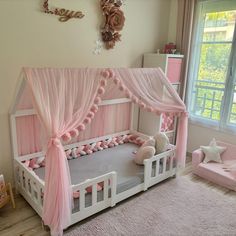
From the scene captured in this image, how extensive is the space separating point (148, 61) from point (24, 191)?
8.07ft

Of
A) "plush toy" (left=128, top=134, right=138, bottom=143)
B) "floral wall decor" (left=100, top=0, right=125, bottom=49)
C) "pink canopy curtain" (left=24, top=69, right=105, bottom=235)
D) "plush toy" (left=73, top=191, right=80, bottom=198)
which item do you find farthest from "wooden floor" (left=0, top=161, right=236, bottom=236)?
"floral wall decor" (left=100, top=0, right=125, bottom=49)

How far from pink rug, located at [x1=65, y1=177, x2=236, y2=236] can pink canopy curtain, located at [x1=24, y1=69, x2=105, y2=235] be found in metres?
0.33

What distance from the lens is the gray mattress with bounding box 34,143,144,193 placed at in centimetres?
264

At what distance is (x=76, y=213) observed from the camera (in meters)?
2.23

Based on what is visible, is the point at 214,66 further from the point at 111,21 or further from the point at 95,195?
the point at 95,195

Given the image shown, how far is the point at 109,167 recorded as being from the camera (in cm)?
290

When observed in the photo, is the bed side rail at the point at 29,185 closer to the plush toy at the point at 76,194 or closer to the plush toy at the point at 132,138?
the plush toy at the point at 76,194

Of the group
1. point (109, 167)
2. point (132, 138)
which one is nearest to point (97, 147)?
point (109, 167)

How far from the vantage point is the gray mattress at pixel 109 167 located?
104 inches

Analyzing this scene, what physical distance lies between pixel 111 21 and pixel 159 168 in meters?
1.97

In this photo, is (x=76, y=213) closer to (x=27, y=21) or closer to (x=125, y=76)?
(x=125, y=76)

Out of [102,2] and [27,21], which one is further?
[102,2]

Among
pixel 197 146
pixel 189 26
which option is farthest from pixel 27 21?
pixel 197 146

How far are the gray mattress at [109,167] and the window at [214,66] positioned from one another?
1.41 metres
